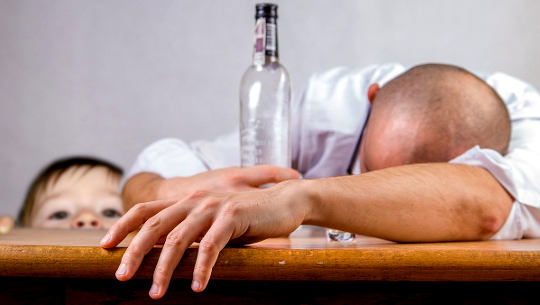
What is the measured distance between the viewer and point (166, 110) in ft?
6.32

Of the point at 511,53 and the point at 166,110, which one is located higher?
the point at 511,53

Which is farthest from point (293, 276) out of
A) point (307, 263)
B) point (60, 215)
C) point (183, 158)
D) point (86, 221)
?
point (60, 215)

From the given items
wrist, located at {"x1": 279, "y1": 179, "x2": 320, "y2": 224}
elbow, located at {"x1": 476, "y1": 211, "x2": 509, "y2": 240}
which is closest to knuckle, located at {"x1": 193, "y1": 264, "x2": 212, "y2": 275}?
wrist, located at {"x1": 279, "y1": 179, "x2": 320, "y2": 224}

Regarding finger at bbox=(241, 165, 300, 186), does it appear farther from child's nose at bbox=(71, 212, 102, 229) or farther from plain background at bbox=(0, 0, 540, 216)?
plain background at bbox=(0, 0, 540, 216)

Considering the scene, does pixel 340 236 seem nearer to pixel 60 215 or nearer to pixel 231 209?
pixel 231 209

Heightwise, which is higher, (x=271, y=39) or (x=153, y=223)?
(x=271, y=39)

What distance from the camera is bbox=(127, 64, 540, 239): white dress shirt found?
1.24 meters

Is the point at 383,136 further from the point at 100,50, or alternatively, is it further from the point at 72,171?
the point at 100,50

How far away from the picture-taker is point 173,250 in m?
0.49

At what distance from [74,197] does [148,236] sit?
3.81 feet

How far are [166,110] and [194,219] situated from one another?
1446mm

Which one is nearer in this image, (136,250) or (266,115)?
(136,250)

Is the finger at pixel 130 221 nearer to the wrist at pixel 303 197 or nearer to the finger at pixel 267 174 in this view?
the wrist at pixel 303 197

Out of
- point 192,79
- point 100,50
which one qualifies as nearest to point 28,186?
point 100,50
